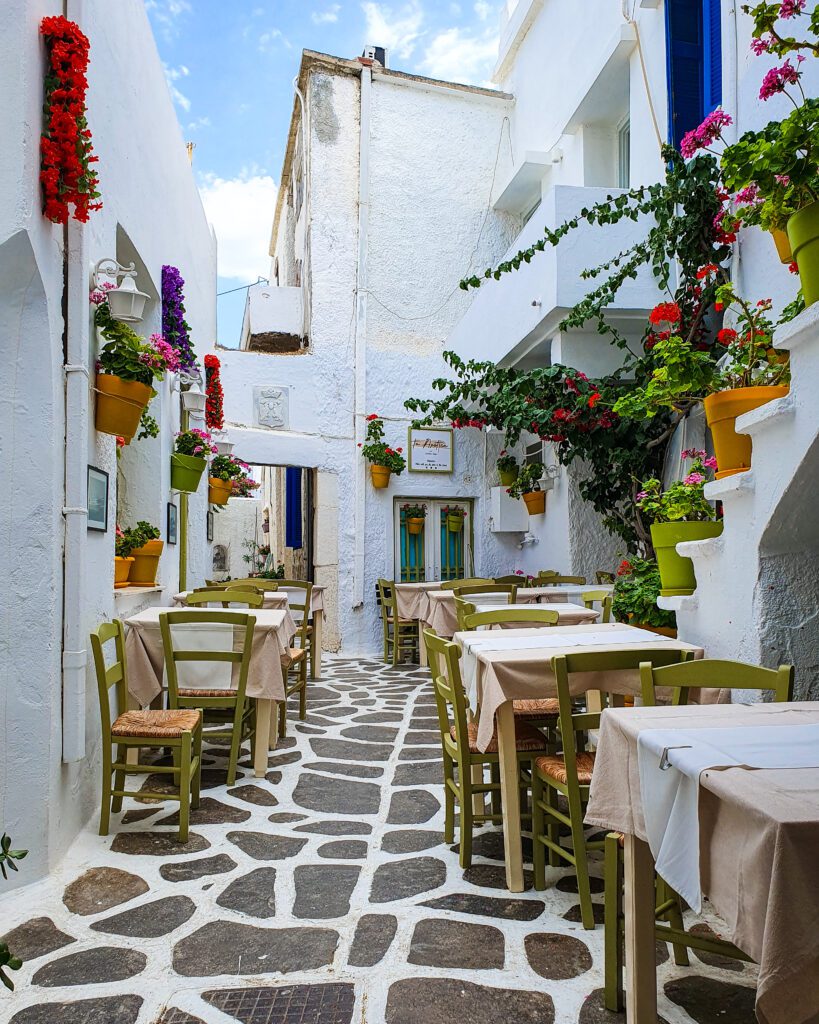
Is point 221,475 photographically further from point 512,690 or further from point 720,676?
point 720,676

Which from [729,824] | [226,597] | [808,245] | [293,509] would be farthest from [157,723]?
[293,509]

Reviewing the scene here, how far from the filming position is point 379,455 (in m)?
9.42

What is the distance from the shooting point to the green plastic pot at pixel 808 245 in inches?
108

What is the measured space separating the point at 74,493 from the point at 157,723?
1165 mm

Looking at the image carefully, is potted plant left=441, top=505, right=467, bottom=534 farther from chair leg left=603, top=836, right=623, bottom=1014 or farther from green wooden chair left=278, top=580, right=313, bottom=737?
chair leg left=603, top=836, right=623, bottom=1014

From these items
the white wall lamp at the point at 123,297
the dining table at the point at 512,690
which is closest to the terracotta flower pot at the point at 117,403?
the white wall lamp at the point at 123,297

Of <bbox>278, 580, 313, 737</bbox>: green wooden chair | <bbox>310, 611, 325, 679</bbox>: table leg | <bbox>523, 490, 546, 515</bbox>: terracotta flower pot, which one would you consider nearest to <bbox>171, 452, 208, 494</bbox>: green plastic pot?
<bbox>278, 580, 313, 737</bbox>: green wooden chair

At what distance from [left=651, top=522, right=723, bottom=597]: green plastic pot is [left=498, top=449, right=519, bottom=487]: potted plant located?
5088 millimetres

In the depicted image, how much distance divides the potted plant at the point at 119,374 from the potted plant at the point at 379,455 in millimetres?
5546

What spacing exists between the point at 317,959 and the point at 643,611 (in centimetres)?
263

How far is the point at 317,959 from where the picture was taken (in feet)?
7.91

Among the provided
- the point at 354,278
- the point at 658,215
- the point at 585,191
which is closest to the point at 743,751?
the point at 658,215

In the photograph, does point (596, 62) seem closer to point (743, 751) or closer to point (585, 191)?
point (585, 191)

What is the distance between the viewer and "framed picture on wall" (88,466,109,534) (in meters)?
3.67
